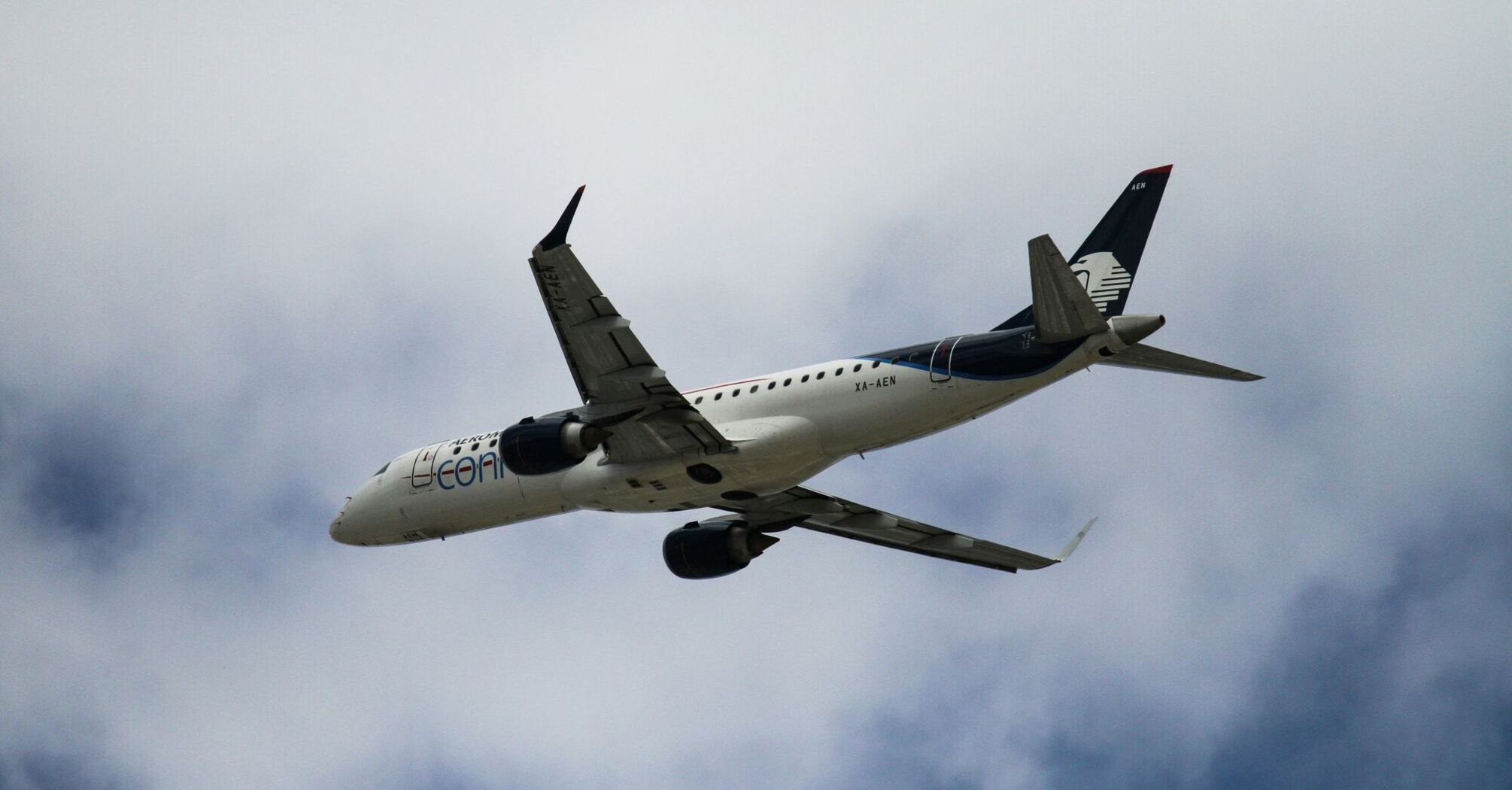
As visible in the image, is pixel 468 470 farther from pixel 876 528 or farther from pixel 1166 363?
pixel 1166 363

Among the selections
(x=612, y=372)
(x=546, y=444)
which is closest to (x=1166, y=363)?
(x=612, y=372)

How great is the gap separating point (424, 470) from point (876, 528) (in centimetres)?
1250

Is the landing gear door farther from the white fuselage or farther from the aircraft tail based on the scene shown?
the aircraft tail

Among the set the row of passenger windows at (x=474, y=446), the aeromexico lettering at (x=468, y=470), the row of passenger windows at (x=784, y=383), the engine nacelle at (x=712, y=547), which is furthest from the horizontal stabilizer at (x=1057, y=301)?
the row of passenger windows at (x=474, y=446)

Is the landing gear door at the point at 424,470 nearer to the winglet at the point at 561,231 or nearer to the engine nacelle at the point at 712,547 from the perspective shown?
the engine nacelle at the point at 712,547

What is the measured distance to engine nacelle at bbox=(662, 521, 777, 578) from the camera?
46406mm

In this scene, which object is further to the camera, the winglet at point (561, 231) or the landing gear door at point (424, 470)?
the landing gear door at point (424, 470)

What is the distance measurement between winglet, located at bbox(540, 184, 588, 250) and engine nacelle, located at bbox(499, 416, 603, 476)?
19.3 feet

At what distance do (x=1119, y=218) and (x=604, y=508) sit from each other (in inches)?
568

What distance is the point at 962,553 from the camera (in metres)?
47.7

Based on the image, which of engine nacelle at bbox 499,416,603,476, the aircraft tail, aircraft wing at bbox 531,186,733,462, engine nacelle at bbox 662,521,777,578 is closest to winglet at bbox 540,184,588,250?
aircraft wing at bbox 531,186,733,462

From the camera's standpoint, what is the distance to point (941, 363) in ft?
126

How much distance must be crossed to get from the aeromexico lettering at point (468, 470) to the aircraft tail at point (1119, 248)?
1379 centimetres

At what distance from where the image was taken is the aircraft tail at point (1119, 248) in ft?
127
